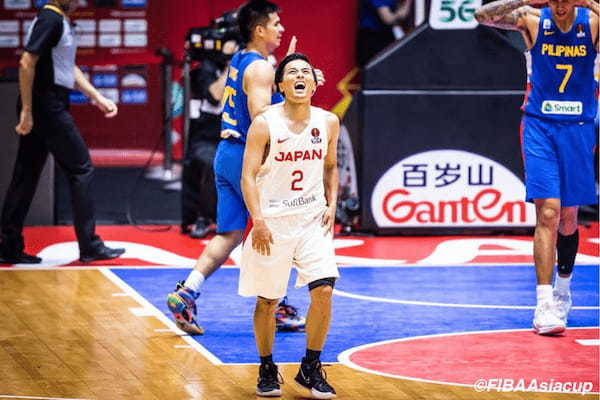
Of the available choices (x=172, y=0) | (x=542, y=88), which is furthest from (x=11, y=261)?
(x=172, y=0)

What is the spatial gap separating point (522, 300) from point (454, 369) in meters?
2.11

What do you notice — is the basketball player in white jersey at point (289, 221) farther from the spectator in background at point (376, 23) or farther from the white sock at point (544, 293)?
the spectator in background at point (376, 23)

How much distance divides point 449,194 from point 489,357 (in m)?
4.41

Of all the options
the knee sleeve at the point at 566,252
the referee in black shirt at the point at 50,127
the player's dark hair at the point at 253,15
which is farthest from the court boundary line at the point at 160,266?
the player's dark hair at the point at 253,15

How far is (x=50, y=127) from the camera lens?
989 cm

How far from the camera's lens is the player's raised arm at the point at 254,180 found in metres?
6.37

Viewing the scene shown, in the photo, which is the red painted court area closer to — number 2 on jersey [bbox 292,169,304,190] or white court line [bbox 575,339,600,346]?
white court line [bbox 575,339,600,346]

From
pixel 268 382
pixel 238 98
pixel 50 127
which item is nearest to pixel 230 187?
pixel 238 98

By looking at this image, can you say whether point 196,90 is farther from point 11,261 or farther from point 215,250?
point 215,250

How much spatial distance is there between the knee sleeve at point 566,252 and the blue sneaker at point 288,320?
1670mm

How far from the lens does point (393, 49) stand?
11.5 meters

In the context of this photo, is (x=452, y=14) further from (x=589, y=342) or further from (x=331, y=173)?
(x=331, y=173)

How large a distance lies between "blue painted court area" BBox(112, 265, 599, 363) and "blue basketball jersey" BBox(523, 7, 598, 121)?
130 centimetres

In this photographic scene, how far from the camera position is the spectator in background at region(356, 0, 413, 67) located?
15.4 metres
